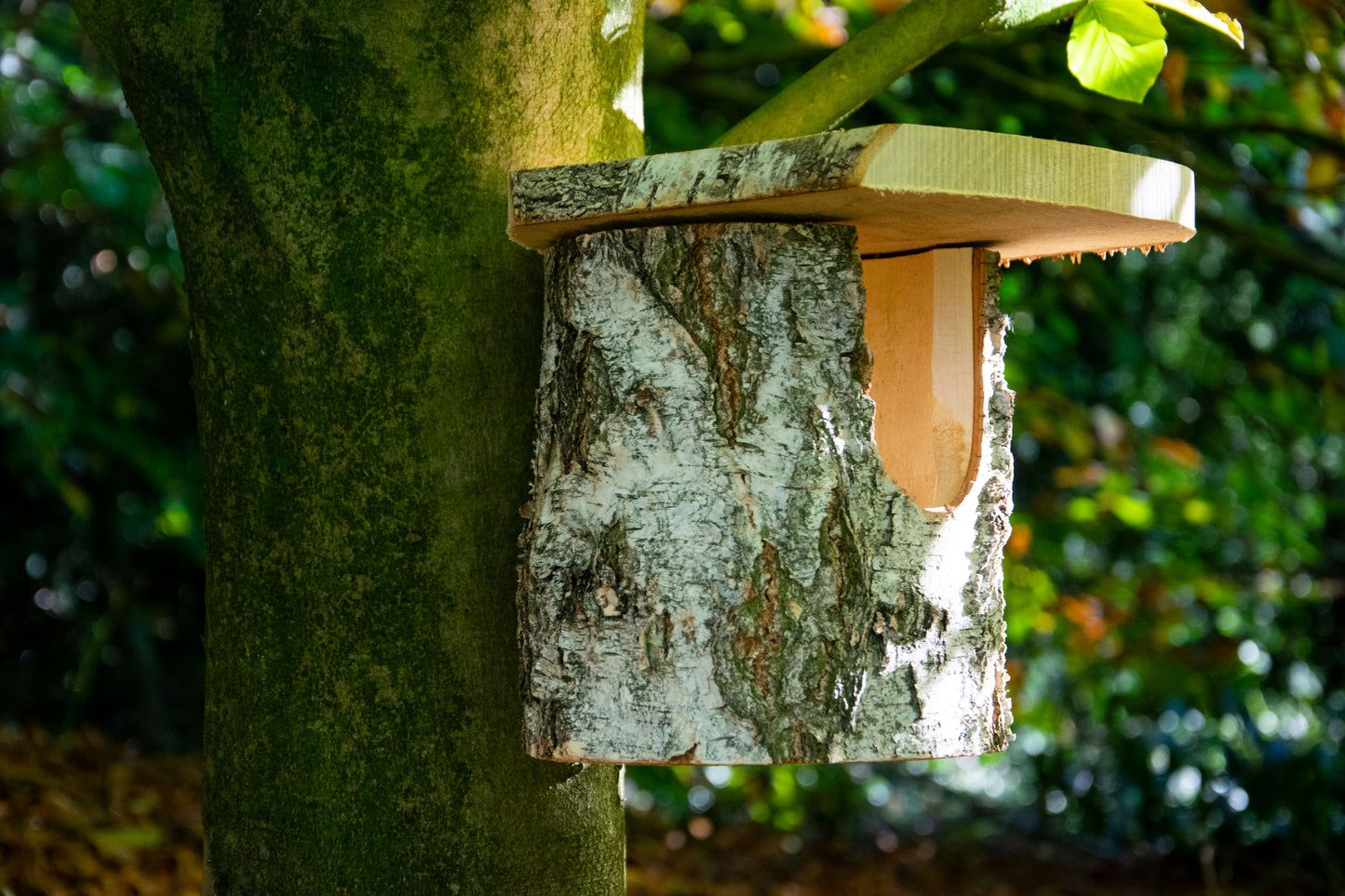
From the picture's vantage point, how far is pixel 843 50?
4.14ft

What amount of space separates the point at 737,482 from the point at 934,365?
0.34 meters

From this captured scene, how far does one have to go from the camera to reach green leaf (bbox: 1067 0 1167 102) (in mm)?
1290

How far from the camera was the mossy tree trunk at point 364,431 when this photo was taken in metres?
1.12

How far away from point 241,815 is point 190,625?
2.95 metres

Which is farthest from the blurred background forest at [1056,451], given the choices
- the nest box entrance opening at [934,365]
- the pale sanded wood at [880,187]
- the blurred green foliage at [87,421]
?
the pale sanded wood at [880,187]

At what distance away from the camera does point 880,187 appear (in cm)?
93

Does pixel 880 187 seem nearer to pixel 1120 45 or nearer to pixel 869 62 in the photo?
pixel 869 62

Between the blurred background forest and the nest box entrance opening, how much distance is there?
1343 millimetres

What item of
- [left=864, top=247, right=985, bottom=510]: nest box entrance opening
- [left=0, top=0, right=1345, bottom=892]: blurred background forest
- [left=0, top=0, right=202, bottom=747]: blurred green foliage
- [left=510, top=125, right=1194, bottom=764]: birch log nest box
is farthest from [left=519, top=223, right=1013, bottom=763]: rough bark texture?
[left=0, top=0, right=202, bottom=747]: blurred green foliage

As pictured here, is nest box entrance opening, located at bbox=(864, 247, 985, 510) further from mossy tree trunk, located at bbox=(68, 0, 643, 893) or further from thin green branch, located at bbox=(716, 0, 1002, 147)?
mossy tree trunk, located at bbox=(68, 0, 643, 893)

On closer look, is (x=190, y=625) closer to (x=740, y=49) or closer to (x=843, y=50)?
(x=740, y=49)

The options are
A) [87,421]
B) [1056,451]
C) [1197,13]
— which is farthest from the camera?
[1056,451]

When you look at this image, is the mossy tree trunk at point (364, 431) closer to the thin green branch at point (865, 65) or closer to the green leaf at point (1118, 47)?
the thin green branch at point (865, 65)

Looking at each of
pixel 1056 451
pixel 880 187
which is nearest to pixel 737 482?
pixel 880 187
